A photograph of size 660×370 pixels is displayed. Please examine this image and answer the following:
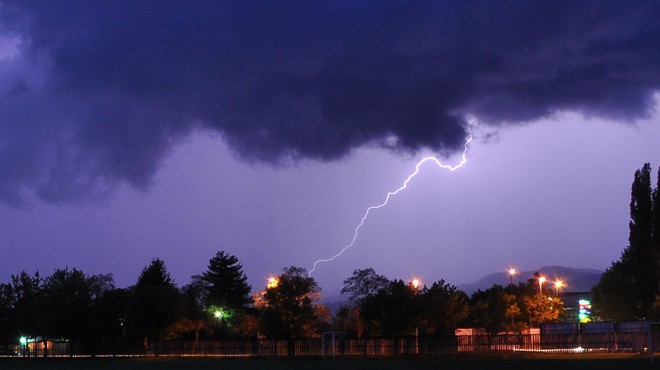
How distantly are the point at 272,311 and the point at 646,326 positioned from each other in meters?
31.6

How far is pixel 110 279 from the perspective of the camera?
11406 centimetres

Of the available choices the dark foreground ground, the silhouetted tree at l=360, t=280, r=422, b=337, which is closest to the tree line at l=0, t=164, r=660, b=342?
the silhouetted tree at l=360, t=280, r=422, b=337

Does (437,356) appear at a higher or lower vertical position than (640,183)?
lower

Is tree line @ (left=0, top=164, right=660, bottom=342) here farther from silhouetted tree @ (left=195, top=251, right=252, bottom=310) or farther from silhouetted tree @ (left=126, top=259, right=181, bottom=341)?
silhouetted tree @ (left=195, top=251, right=252, bottom=310)

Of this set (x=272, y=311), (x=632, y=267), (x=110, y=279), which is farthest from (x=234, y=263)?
(x=632, y=267)

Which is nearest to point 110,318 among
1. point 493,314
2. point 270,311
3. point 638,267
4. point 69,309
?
point 69,309

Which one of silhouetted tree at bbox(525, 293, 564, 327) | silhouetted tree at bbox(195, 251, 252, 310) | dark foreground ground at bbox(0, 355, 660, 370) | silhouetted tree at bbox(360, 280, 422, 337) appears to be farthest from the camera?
silhouetted tree at bbox(195, 251, 252, 310)

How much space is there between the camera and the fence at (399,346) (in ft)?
211

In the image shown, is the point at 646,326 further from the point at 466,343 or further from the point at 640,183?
the point at 640,183

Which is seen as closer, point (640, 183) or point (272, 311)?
point (272, 311)

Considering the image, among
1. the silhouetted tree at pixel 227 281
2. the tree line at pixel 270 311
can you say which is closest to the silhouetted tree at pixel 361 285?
the tree line at pixel 270 311

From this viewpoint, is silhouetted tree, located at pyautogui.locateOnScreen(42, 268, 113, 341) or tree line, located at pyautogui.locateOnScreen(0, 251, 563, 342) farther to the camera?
silhouetted tree, located at pyautogui.locateOnScreen(42, 268, 113, 341)

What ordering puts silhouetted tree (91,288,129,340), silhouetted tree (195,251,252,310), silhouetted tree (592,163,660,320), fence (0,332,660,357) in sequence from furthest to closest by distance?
silhouetted tree (195,251,252,310) < silhouetted tree (91,288,129,340) < silhouetted tree (592,163,660,320) < fence (0,332,660,357)

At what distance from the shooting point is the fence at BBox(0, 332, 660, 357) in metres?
64.3
